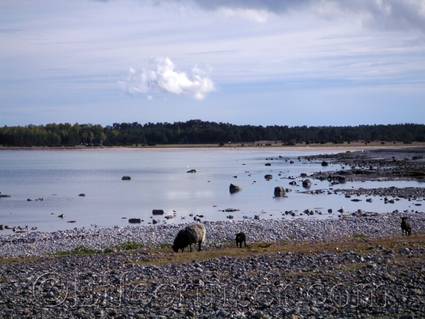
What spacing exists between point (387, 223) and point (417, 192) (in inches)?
719

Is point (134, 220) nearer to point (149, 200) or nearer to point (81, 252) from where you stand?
point (81, 252)

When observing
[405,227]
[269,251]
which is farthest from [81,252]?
[405,227]

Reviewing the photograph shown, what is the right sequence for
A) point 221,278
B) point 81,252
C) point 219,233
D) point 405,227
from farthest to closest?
1. point 219,233
2. point 405,227
3. point 81,252
4. point 221,278

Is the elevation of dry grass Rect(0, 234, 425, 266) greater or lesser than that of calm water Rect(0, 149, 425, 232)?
greater

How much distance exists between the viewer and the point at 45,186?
225ft

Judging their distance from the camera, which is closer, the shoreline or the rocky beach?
the rocky beach

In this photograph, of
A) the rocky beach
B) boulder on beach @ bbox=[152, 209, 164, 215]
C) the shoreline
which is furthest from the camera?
boulder on beach @ bbox=[152, 209, 164, 215]

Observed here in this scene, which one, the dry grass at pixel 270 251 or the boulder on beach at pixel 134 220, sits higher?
the dry grass at pixel 270 251

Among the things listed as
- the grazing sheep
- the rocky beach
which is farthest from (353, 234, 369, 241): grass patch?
the grazing sheep

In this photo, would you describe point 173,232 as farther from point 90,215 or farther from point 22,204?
point 22,204

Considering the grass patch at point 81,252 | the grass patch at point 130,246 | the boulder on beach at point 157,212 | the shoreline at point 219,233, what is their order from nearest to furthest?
the grass patch at point 81,252 < the grass patch at point 130,246 < the shoreline at point 219,233 < the boulder on beach at point 157,212

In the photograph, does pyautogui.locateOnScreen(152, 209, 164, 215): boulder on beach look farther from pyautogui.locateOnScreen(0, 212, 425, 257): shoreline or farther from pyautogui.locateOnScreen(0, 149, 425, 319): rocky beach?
pyautogui.locateOnScreen(0, 149, 425, 319): rocky beach

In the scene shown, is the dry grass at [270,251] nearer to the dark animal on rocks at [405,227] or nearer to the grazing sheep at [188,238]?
the grazing sheep at [188,238]

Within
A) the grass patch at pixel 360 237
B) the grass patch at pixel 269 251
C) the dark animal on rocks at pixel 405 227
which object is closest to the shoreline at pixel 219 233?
the grass patch at pixel 360 237
